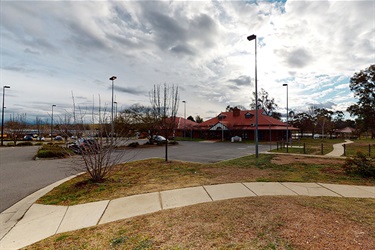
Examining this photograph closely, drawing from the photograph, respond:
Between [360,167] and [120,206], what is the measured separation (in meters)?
9.65

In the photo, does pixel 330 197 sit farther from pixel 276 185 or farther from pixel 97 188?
pixel 97 188

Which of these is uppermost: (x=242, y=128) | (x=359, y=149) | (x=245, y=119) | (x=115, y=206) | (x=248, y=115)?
(x=248, y=115)

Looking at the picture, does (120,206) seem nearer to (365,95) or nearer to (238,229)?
(238,229)

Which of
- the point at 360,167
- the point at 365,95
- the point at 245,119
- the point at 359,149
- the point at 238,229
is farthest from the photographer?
the point at 245,119

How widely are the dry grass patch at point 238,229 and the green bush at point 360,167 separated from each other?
188 inches

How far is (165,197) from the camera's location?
579cm

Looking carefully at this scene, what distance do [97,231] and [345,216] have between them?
4949mm

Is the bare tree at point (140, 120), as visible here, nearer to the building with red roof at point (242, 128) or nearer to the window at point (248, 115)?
the building with red roof at point (242, 128)

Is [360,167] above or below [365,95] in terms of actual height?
below

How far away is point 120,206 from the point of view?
5.26 meters

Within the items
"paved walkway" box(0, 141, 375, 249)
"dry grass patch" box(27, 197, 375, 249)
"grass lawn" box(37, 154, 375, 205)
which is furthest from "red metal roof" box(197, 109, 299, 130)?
"dry grass patch" box(27, 197, 375, 249)

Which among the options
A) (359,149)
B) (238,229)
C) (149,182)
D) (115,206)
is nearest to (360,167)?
(238,229)

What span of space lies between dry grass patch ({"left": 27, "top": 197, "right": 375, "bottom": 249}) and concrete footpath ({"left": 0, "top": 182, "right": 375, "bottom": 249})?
0.45 metres

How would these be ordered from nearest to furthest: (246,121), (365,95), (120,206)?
(120,206), (365,95), (246,121)
